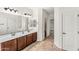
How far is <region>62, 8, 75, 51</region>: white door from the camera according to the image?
2543 mm

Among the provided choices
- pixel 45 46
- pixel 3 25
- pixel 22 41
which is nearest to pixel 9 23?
pixel 3 25

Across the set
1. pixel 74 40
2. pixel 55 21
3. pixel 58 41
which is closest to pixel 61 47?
pixel 58 41

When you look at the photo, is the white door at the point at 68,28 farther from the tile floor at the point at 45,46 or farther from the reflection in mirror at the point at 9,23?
the reflection in mirror at the point at 9,23

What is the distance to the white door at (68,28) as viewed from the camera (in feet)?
8.34

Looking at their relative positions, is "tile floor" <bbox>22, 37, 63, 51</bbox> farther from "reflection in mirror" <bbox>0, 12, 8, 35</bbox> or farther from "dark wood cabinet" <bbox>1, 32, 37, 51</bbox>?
"reflection in mirror" <bbox>0, 12, 8, 35</bbox>

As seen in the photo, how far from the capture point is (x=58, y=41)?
263cm

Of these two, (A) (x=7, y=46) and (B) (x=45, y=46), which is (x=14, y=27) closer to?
(A) (x=7, y=46)

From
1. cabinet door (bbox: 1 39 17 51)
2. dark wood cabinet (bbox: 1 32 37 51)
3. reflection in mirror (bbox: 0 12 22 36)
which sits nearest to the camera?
cabinet door (bbox: 1 39 17 51)

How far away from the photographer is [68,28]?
8.65ft

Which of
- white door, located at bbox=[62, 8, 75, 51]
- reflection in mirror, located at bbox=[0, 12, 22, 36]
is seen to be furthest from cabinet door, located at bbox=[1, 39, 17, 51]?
white door, located at bbox=[62, 8, 75, 51]

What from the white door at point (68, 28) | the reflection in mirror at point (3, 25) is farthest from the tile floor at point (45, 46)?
the reflection in mirror at point (3, 25)

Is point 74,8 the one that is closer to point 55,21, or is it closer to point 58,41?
point 55,21

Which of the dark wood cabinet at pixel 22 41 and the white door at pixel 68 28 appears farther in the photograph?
the dark wood cabinet at pixel 22 41
